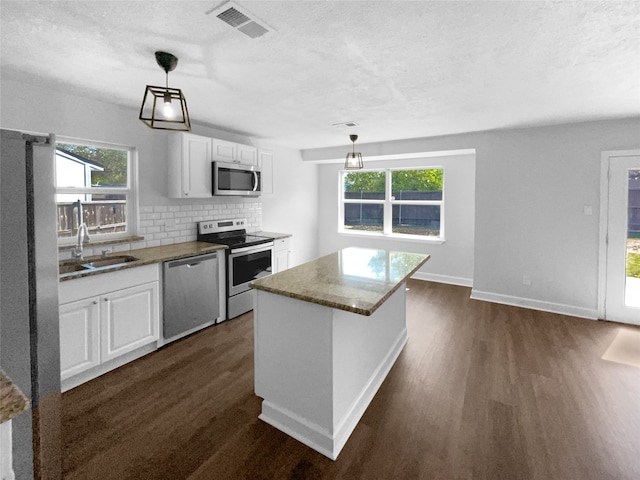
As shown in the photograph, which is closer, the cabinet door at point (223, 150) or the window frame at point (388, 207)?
the cabinet door at point (223, 150)

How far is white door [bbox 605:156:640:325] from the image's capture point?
12.0ft

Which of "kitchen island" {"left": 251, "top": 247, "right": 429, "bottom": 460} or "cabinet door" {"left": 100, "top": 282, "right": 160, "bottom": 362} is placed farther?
"cabinet door" {"left": 100, "top": 282, "right": 160, "bottom": 362}

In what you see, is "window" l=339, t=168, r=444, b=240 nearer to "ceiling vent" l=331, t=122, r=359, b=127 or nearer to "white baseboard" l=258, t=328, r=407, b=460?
"ceiling vent" l=331, t=122, r=359, b=127

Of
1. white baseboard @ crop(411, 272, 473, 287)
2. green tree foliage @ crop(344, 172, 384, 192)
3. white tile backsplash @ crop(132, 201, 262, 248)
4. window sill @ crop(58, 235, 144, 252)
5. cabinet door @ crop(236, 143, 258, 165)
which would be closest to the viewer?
window sill @ crop(58, 235, 144, 252)

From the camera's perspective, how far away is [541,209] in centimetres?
412

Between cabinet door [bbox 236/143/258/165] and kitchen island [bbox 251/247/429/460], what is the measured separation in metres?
2.44

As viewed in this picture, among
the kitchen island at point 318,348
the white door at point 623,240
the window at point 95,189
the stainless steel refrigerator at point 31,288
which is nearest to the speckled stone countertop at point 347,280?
the kitchen island at point 318,348

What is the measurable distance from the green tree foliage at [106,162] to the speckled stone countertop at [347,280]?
7.46 ft

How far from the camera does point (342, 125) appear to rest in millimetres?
4023

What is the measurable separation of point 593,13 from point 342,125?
2667 millimetres

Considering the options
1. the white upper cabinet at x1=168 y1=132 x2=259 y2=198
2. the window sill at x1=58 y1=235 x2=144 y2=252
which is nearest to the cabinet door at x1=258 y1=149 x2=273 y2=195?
the white upper cabinet at x1=168 y1=132 x2=259 y2=198

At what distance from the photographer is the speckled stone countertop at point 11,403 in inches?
26.7

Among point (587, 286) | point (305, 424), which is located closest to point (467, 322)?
point (587, 286)

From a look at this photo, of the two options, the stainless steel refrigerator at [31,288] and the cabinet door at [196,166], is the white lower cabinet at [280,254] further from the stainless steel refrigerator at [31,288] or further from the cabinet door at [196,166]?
the stainless steel refrigerator at [31,288]
